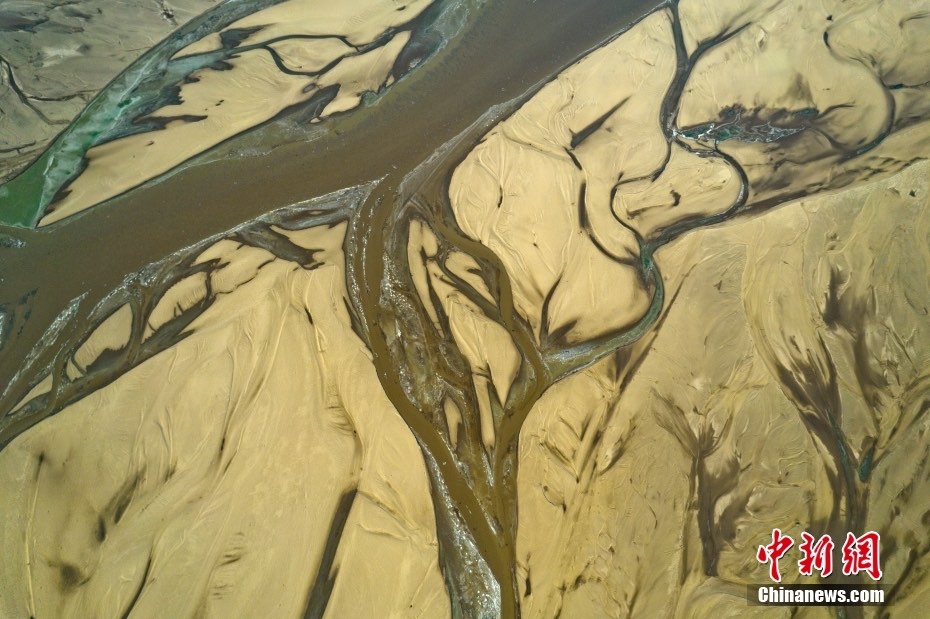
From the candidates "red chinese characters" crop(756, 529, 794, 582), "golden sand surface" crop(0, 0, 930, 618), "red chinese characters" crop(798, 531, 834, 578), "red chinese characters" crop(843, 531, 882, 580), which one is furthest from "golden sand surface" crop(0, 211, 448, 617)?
"red chinese characters" crop(843, 531, 882, 580)

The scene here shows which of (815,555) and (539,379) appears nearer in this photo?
(815,555)

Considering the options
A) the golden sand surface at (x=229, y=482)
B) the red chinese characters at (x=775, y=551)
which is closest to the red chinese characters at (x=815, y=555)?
the red chinese characters at (x=775, y=551)

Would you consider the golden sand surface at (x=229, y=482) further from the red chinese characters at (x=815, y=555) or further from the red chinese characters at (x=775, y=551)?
the red chinese characters at (x=815, y=555)

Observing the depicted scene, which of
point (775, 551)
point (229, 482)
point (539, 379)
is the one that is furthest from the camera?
point (539, 379)

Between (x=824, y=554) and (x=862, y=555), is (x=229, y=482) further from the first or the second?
(x=862, y=555)

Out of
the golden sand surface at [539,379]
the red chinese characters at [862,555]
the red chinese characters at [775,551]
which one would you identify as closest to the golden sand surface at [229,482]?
the golden sand surface at [539,379]

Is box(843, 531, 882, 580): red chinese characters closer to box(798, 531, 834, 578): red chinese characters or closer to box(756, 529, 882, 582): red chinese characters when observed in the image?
box(756, 529, 882, 582): red chinese characters

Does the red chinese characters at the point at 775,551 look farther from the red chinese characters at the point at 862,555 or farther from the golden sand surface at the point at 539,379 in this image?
the red chinese characters at the point at 862,555

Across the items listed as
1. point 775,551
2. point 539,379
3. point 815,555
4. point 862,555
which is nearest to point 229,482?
point 539,379

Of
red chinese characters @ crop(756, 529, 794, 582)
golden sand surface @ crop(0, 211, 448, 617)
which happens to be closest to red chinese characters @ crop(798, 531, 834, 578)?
red chinese characters @ crop(756, 529, 794, 582)

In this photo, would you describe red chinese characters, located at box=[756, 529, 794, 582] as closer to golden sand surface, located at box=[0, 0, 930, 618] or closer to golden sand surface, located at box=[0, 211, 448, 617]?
golden sand surface, located at box=[0, 0, 930, 618]
